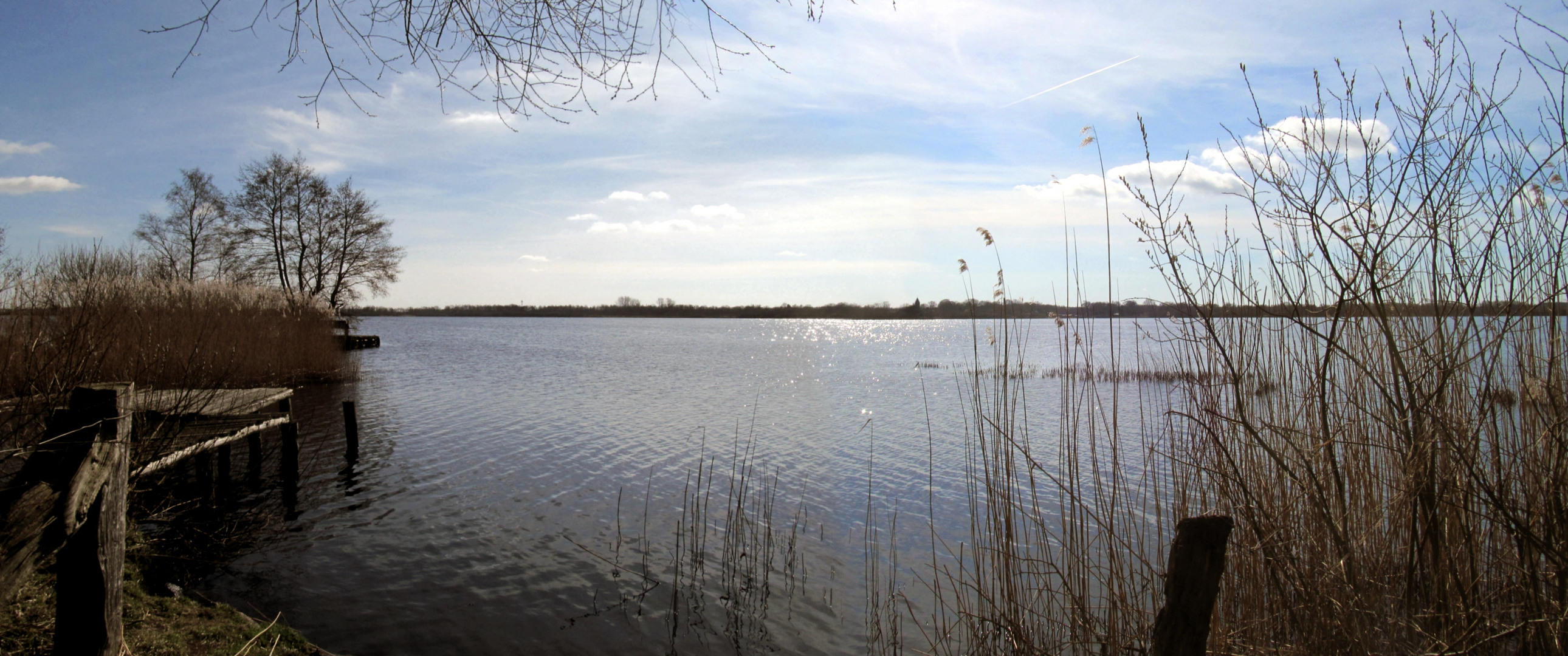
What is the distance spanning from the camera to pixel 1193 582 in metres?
2.16

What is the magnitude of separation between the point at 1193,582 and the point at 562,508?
6.88 metres

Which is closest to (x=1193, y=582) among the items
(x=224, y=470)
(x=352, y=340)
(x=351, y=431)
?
(x=224, y=470)

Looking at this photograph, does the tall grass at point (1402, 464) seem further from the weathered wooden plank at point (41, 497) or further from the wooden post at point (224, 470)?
the wooden post at point (224, 470)

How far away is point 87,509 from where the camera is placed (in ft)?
8.38

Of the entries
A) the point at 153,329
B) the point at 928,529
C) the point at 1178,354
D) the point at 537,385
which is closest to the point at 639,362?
the point at 537,385

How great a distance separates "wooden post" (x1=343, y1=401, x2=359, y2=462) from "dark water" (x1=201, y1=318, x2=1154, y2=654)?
7.6 inches

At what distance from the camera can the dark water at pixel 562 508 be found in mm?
5160

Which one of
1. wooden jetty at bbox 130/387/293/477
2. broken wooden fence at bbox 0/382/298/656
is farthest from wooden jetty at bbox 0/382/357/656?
Answer: wooden jetty at bbox 130/387/293/477

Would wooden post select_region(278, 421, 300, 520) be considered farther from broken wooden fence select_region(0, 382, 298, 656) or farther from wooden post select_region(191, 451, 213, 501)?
broken wooden fence select_region(0, 382, 298, 656)

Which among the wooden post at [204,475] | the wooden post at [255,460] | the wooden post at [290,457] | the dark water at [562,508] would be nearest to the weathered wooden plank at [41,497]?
the dark water at [562,508]

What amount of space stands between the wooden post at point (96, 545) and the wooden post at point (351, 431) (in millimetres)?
7850

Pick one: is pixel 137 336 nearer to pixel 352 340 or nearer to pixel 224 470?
pixel 224 470

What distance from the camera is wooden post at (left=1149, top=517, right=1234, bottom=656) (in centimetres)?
215

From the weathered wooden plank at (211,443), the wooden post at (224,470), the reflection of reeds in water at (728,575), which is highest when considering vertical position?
the weathered wooden plank at (211,443)
